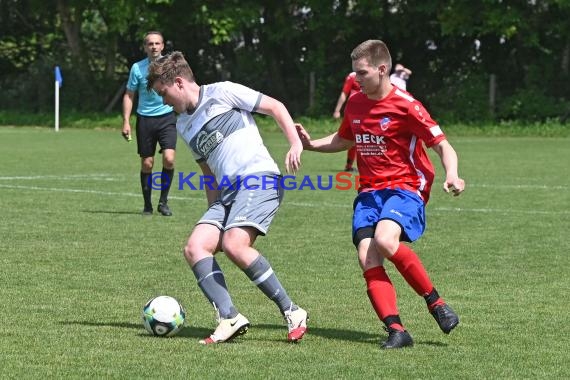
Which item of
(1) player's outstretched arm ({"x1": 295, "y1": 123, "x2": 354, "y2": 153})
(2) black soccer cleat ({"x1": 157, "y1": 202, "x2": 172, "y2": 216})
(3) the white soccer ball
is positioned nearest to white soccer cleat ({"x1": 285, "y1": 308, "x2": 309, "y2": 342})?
(3) the white soccer ball

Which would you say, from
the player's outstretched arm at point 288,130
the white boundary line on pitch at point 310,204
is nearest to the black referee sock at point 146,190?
the white boundary line on pitch at point 310,204

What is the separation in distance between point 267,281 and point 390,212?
794 millimetres

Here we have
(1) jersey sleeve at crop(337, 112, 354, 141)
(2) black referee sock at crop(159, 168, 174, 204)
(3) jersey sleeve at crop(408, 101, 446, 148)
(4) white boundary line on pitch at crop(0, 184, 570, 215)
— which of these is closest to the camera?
(3) jersey sleeve at crop(408, 101, 446, 148)

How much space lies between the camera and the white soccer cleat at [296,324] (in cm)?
683

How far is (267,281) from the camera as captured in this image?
6.98 metres

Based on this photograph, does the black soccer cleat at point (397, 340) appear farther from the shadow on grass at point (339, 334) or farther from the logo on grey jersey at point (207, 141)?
the logo on grey jersey at point (207, 141)

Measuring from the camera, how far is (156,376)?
19.3 feet

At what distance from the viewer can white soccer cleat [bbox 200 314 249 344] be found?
6.79m

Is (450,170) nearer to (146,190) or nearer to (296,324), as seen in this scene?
(296,324)

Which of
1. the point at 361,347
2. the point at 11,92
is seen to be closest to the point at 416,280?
the point at 361,347

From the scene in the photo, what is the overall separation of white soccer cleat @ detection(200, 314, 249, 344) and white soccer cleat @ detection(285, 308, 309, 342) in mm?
239

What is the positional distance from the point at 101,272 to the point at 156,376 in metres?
Answer: 3.67

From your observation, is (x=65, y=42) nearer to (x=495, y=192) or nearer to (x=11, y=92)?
(x=11, y=92)

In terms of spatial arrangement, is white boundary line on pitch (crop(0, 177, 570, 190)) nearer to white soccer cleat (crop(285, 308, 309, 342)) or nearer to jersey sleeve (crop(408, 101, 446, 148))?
jersey sleeve (crop(408, 101, 446, 148))
